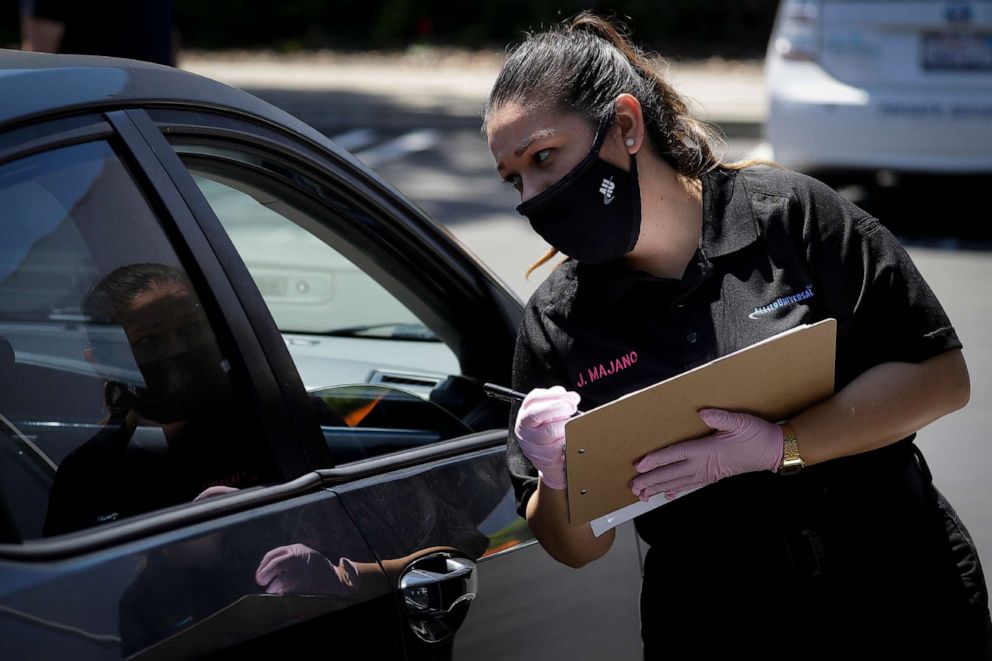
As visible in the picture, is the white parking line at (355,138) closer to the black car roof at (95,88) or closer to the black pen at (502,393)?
the black car roof at (95,88)

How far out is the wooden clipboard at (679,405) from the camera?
5.86 feet

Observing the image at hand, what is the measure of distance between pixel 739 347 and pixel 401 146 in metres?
10.3

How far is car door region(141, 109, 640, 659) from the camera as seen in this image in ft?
6.35

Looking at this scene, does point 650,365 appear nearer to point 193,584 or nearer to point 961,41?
point 193,584

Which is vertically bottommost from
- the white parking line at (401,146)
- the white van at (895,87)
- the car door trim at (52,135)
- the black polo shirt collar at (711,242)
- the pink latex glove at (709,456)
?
the white parking line at (401,146)

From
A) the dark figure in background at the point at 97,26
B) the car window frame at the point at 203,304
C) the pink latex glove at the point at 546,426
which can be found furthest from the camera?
the dark figure in background at the point at 97,26

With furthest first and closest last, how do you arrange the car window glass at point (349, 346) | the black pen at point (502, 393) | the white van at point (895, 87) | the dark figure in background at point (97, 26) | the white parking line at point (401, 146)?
the white parking line at point (401, 146), the white van at point (895, 87), the dark figure in background at point (97, 26), the car window glass at point (349, 346), the black pen at point (502, 393)

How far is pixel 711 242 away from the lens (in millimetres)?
2080

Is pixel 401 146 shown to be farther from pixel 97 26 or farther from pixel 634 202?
pixel 634 202

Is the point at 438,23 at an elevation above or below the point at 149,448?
below

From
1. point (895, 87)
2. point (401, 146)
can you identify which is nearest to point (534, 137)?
point (895, 87)

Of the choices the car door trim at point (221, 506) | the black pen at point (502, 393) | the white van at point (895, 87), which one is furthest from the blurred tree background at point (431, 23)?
the black pen at point (502, 393)

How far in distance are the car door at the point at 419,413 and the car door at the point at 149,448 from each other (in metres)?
0.05

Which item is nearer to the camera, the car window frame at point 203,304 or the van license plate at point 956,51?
the car window frame at point 203,304
